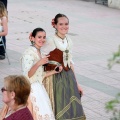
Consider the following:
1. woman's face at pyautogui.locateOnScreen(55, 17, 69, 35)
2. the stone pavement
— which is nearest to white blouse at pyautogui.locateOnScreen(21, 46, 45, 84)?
woman's face at pyautogui.locateOnScreen(55, 17, 69, 35)

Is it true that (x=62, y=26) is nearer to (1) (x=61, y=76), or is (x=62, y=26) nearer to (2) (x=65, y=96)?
(1) (x=61, y=76)

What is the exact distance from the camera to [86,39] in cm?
1337

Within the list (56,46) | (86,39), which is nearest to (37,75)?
(56,46)

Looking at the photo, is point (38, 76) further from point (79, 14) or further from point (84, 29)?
point (79, 14)

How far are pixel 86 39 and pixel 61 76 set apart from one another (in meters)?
7.42

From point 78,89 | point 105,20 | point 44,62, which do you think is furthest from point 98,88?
point 105,20

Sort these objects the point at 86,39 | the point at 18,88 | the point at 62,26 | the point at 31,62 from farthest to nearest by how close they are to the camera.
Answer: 1. the point at 86,39
2. the point at 62,26
3. the point at 31,62
4. the point at 18,88

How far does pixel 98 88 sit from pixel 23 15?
28.3ft

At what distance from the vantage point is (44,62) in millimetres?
5605

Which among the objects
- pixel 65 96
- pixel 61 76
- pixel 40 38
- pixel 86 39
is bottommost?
pixel 86 39

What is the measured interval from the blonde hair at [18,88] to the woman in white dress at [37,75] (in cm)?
163

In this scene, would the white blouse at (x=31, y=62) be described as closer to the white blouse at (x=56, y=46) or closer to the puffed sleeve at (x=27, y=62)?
the puffed sleeve at (x=27, y=62)

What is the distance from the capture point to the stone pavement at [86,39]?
855cm

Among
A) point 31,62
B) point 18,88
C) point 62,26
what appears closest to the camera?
point 18,88
